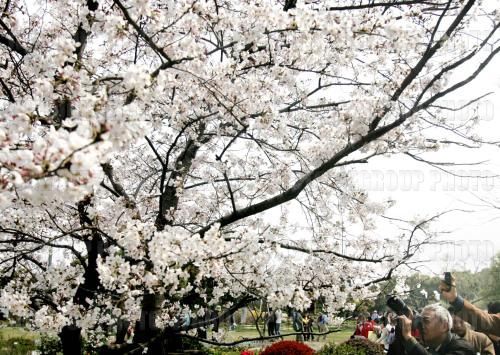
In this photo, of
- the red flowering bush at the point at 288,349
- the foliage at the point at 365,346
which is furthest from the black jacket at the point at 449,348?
the foliage at the point at 365,346

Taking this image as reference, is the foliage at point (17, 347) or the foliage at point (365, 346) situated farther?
the foliage at point (17, 347)

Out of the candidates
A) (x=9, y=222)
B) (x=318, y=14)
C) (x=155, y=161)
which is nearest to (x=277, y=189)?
(x=155, y=161)

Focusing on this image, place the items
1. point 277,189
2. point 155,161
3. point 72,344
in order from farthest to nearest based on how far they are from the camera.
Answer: point 155,161
point 277,189
point 72,344

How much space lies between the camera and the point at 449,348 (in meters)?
7.68

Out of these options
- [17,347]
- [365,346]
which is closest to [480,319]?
[365,346]

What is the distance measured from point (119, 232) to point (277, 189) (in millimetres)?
2501

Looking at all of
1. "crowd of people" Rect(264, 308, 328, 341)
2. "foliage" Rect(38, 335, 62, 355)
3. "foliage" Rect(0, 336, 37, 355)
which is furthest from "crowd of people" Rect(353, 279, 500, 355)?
"foliage" Rect(0, 336, 37, 355)

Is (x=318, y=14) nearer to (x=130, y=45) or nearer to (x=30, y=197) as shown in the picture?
(x=30, y=197)

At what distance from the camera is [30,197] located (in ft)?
6.10

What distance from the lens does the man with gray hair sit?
762 centimetres

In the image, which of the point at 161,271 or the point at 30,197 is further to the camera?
the point at 161,271

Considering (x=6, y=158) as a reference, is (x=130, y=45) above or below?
above

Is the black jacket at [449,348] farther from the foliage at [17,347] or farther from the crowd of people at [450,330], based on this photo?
the foliage at [17,347]

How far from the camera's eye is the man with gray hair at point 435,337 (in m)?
7.62
